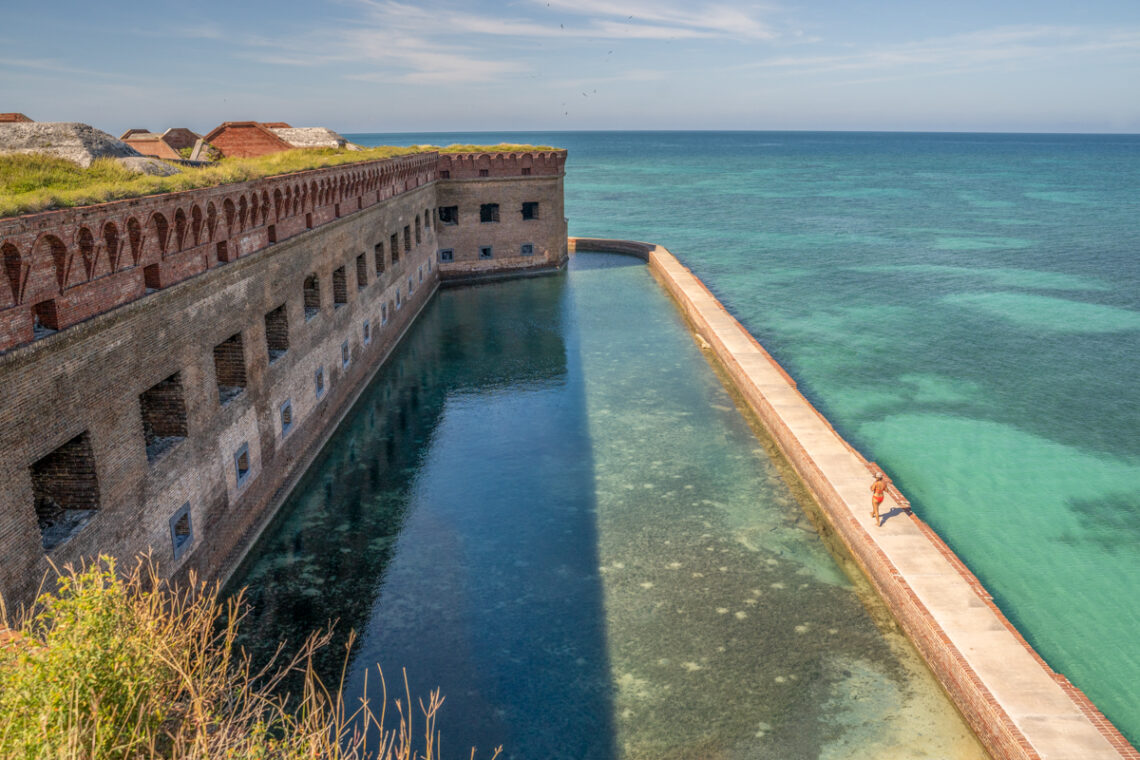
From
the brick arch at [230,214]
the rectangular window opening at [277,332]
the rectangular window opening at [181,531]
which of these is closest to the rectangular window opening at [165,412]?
the rectangular window opening at [181,531]

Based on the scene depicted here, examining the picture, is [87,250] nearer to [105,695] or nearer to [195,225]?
[195,225]

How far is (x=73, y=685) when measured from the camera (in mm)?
5109

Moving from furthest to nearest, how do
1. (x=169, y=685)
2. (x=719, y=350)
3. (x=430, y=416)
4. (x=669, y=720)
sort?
(x=719, y=350)
(x=430, y=416)
(x=669, y=720)
(x=169, y=685)

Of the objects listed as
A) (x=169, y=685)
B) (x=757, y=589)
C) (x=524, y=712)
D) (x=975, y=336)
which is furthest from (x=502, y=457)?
(x=975, y=336)

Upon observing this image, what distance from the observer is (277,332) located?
1630 centimetres

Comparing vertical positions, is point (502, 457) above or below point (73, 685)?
below

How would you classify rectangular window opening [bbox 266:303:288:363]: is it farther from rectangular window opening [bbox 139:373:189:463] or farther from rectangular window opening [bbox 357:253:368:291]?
rectangular window opening [bbox 357:253:368:291]

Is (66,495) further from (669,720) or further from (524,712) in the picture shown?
(669,720)

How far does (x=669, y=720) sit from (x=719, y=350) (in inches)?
631

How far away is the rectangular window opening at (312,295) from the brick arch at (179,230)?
6.88 metres

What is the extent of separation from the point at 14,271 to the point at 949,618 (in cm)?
1139

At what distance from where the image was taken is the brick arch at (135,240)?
9.94 m

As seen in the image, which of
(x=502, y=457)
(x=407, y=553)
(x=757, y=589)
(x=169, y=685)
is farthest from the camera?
(x=502, y=457)

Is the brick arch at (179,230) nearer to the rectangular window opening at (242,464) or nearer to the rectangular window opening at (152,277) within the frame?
the rectangular window opening at (152,277)
